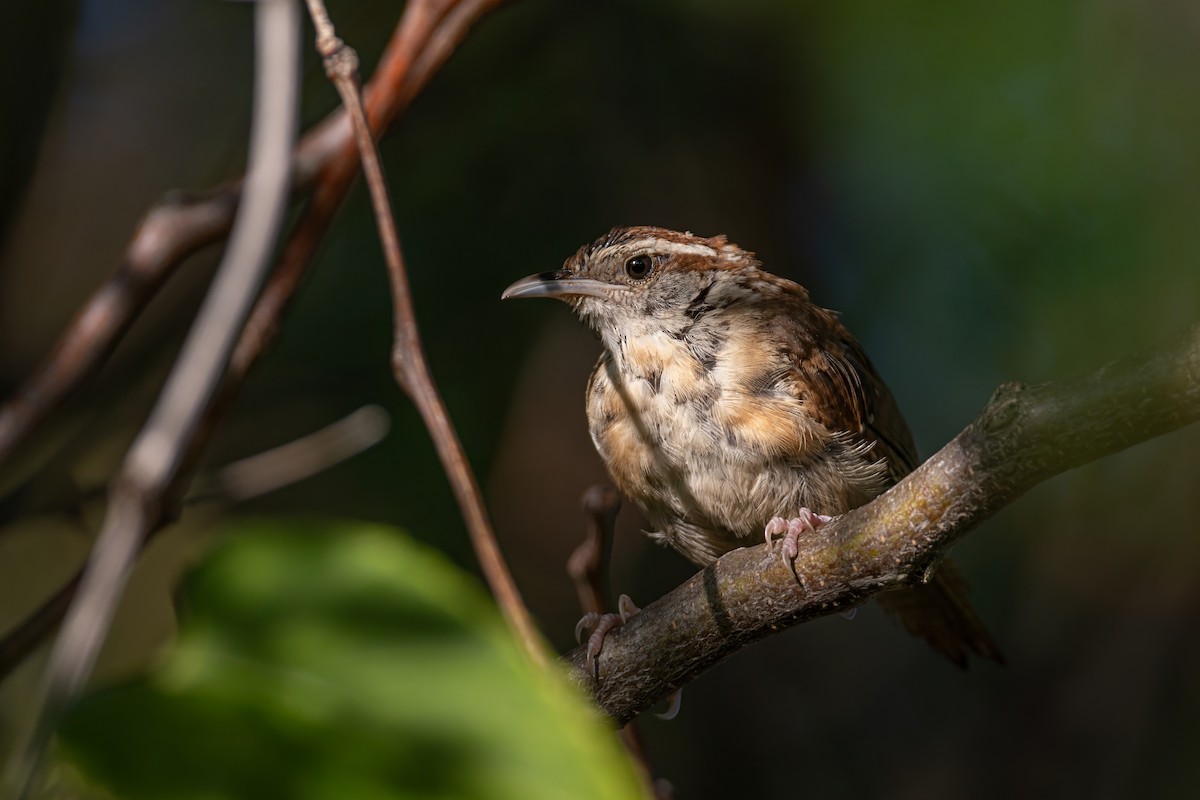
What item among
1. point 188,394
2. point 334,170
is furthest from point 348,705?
point 334,170

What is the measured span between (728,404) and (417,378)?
1448mm

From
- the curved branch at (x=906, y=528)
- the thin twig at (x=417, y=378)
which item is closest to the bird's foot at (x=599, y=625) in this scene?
the curved branch at (x=906, y=528)

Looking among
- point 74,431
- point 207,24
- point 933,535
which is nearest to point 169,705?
point 933,535

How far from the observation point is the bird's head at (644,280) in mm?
3428

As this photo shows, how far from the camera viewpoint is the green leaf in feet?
3.64

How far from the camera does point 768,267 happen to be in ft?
17.6

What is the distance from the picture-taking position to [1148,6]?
4148 millimetres

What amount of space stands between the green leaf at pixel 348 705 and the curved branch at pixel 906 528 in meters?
0.92

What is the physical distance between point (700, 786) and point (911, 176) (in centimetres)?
284

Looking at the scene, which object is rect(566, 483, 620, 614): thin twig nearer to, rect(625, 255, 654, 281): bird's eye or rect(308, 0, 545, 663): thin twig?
rect(308, 0, 545, 663): thin twig

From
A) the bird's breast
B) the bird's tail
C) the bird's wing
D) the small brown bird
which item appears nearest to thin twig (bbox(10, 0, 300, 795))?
the small brown bird

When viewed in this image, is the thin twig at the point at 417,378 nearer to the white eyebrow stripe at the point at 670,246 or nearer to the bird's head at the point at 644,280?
the bird's head at the point at 644,280

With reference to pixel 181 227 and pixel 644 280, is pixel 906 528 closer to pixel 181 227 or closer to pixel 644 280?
pixel 181 227

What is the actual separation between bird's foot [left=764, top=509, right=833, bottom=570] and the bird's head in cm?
75
